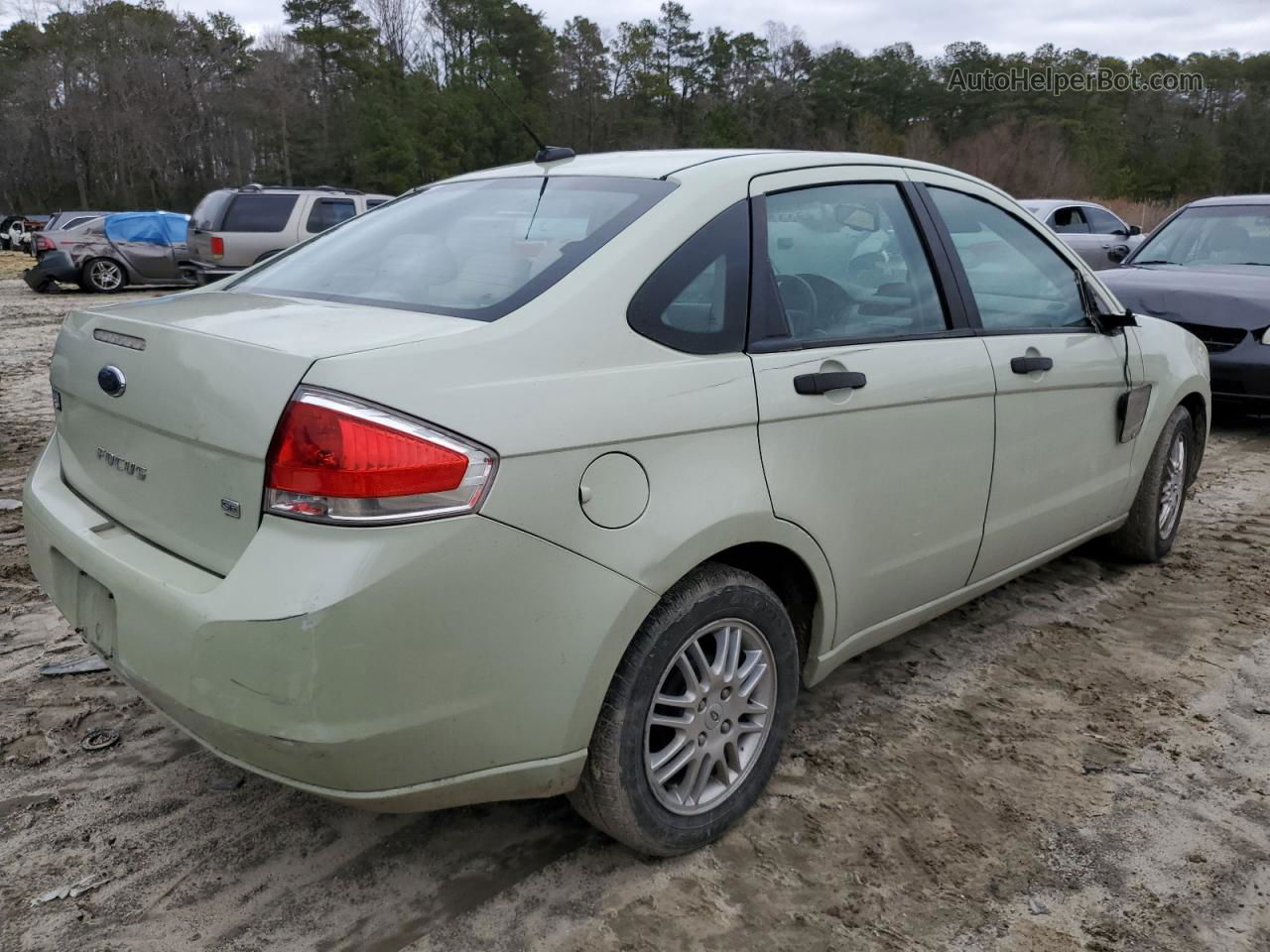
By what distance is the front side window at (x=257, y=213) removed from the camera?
51.4 ft

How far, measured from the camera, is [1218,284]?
289 inches

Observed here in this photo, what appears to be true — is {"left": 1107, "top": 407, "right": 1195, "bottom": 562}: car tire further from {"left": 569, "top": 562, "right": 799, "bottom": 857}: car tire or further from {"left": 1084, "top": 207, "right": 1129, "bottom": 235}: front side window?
{"left": 1084, "top": 207, "right": 1129, "bottom": 235}: front side window

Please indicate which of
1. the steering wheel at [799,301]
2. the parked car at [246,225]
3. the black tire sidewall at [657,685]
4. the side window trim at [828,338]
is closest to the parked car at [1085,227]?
the parked car at [246,225]

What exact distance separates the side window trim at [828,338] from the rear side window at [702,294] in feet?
0.10

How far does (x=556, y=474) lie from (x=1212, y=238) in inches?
311

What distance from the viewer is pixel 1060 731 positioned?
3195mm

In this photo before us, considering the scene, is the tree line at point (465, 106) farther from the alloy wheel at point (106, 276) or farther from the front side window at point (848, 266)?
the front side window at point (848, 266)

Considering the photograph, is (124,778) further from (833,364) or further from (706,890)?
(833,364)

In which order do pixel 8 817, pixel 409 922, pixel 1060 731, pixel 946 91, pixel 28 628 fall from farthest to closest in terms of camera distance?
pixel 946 91, pixel 28 628, pixel 1060 731, pixel 8 817, pixel 409 922

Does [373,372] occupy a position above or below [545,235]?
below

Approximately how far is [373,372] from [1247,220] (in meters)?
8.19

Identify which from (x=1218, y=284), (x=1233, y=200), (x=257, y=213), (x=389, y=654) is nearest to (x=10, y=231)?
(x=257, y=213)

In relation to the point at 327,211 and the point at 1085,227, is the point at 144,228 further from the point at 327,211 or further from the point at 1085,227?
the point at 1085,227

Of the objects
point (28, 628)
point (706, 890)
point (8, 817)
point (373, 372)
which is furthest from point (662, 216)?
point (28, 628)
